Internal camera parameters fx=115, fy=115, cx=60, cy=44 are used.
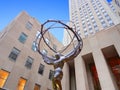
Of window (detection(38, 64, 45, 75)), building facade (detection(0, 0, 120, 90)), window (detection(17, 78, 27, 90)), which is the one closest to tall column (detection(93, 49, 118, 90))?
building facade (detection(0, 0, 120, 90))

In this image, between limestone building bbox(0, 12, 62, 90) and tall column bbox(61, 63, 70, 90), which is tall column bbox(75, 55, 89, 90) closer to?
tall column bbox(61, 63, 70, 90)

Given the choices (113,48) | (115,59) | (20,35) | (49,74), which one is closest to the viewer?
(113,48)

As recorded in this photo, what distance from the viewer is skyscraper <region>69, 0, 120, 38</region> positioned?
42.5m

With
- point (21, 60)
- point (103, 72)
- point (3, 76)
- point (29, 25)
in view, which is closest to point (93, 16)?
point (29, 25)

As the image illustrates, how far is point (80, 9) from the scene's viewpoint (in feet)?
201

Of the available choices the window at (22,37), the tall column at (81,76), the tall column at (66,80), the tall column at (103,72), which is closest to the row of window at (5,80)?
the window at (22,37)

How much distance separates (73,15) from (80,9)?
5.01 meters

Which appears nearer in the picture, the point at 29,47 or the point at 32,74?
the point at 32,74

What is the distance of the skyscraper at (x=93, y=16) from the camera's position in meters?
42.5

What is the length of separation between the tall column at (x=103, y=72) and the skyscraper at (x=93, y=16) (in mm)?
31645

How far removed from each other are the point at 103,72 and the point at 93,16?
4454cm

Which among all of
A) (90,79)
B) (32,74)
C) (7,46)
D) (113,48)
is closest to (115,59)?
(113,48)

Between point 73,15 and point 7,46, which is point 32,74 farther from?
point 73,15

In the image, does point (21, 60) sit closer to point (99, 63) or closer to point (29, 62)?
point (29, 62)
